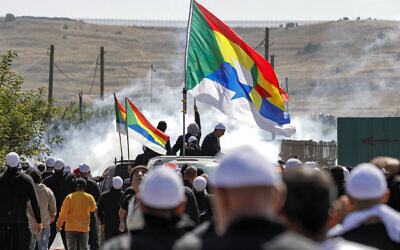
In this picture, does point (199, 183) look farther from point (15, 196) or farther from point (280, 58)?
point (280, 58)

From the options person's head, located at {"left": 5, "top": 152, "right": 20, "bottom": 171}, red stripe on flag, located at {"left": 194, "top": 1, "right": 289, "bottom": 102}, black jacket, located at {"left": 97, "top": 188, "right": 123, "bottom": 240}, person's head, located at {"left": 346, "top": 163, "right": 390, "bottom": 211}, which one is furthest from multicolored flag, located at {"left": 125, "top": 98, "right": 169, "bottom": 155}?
person's head, located at {"left": 346, "top": 163, "right": 390, "bottom": 211}

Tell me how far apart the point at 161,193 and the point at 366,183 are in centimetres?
148

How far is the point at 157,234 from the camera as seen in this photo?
4.02 m

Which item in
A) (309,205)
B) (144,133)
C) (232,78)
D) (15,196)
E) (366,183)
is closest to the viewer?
(309,205)

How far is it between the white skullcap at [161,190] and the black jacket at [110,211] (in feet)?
24.8

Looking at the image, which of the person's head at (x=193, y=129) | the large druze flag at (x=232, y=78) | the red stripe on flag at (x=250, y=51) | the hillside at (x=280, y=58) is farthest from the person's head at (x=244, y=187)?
the hillside at (x=280, y=58)

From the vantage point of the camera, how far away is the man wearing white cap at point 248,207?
305 centimetres

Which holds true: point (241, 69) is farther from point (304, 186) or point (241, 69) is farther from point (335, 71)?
point (335, 71)

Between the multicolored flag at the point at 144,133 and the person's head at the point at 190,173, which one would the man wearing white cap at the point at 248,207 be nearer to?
the person's head at the point at 190,173

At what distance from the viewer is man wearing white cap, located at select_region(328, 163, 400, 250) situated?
15.7 ft

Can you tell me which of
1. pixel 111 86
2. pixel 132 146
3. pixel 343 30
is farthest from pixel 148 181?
pixel 343 30

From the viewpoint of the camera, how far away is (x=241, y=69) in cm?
1312

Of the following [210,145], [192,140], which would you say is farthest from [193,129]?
[210,145]

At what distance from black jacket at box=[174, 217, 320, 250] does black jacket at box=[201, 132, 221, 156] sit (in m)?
10.7
